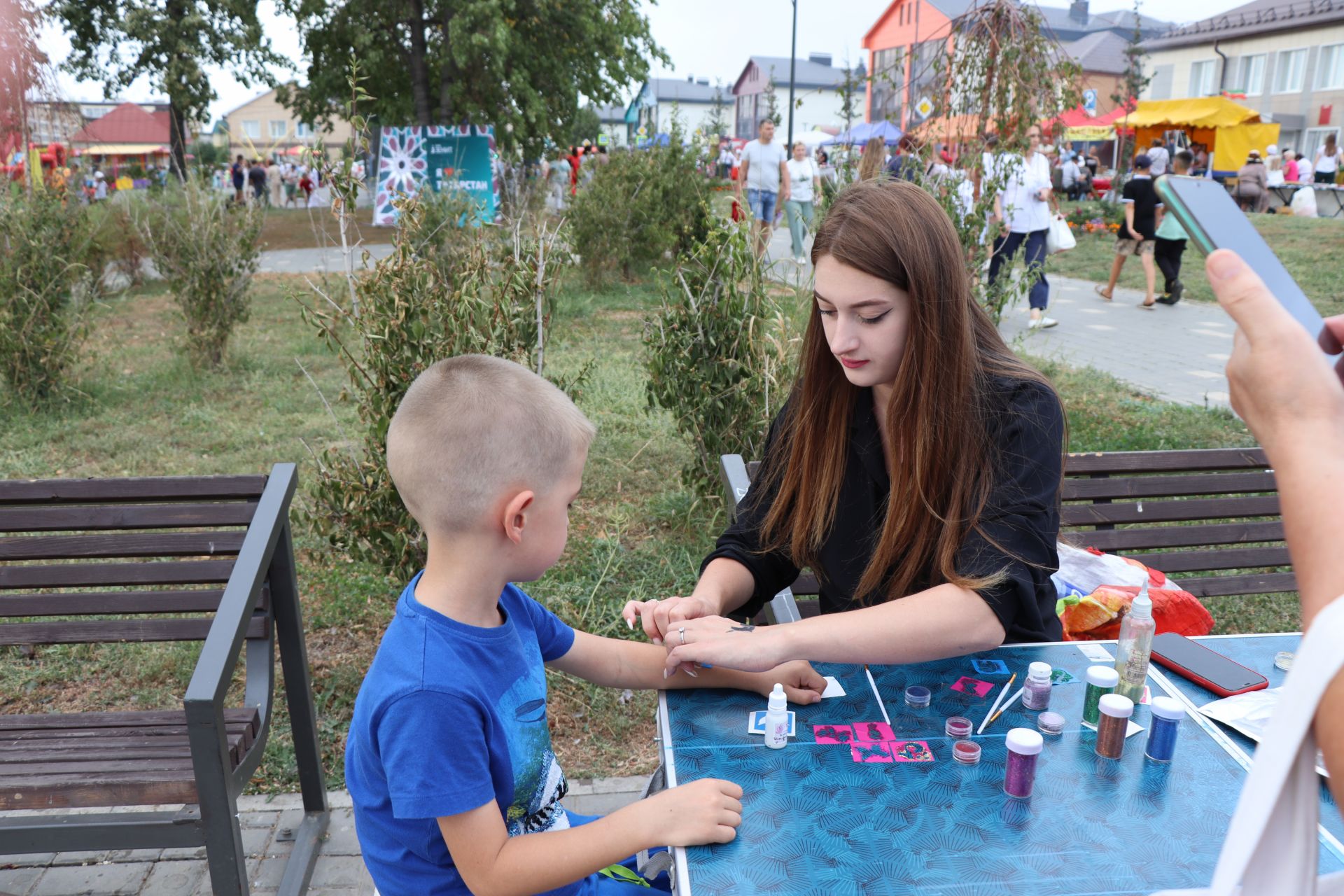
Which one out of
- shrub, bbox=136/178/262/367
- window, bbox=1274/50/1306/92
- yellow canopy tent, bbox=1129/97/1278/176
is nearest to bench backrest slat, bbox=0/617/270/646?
shrub, bbox=136/178/262/367

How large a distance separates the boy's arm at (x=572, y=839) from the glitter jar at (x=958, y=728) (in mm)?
405

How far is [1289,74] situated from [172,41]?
118ft

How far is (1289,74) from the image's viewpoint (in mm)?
35156

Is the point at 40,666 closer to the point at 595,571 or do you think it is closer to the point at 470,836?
the point at 595,571

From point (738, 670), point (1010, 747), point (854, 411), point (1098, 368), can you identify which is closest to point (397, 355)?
point (854, 411)

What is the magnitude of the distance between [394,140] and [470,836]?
1727cm

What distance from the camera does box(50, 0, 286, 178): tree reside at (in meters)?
17.4

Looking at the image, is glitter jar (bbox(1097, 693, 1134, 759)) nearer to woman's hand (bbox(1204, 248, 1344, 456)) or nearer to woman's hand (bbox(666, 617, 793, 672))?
woman's hand (bbox(666, 617, 793, 672))

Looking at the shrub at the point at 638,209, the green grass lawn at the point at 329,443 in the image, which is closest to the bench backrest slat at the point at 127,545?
the green grass lawn at the point at 329,443

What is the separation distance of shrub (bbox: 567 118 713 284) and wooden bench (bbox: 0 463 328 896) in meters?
8.36

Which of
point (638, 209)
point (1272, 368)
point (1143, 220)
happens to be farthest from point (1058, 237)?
point (1272, 368)

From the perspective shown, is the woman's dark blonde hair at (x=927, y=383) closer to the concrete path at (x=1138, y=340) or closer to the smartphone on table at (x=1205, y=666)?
the smartphone on table at (x=1205, y=666)

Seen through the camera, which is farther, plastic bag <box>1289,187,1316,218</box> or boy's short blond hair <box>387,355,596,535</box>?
plastic bag <box>1289,187,1316,218</box>

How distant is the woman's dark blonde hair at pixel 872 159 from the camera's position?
Answer: 4.86 m
